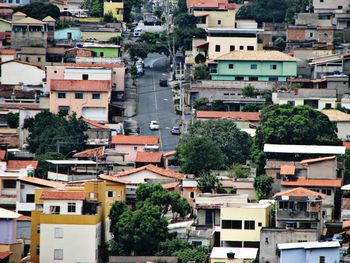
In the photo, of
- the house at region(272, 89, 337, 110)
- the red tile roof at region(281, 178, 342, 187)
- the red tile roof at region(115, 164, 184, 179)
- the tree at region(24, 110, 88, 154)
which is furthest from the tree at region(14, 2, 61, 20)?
the red tile roof at region(281, 178, 342, 187)

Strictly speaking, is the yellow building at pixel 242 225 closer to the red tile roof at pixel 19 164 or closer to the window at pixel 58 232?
the window at pixel 58 232

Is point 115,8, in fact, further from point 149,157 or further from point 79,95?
point 149,157

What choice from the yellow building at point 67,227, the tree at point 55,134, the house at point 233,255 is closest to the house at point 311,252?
the house at point 233,255

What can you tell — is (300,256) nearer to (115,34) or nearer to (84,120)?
(84,120)

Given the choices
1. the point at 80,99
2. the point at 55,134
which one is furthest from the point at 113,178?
the point at 80,99

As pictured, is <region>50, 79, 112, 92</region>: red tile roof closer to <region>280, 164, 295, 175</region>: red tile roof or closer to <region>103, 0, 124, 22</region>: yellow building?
<region>280, 164, 295, 175</region>: red tile roof
